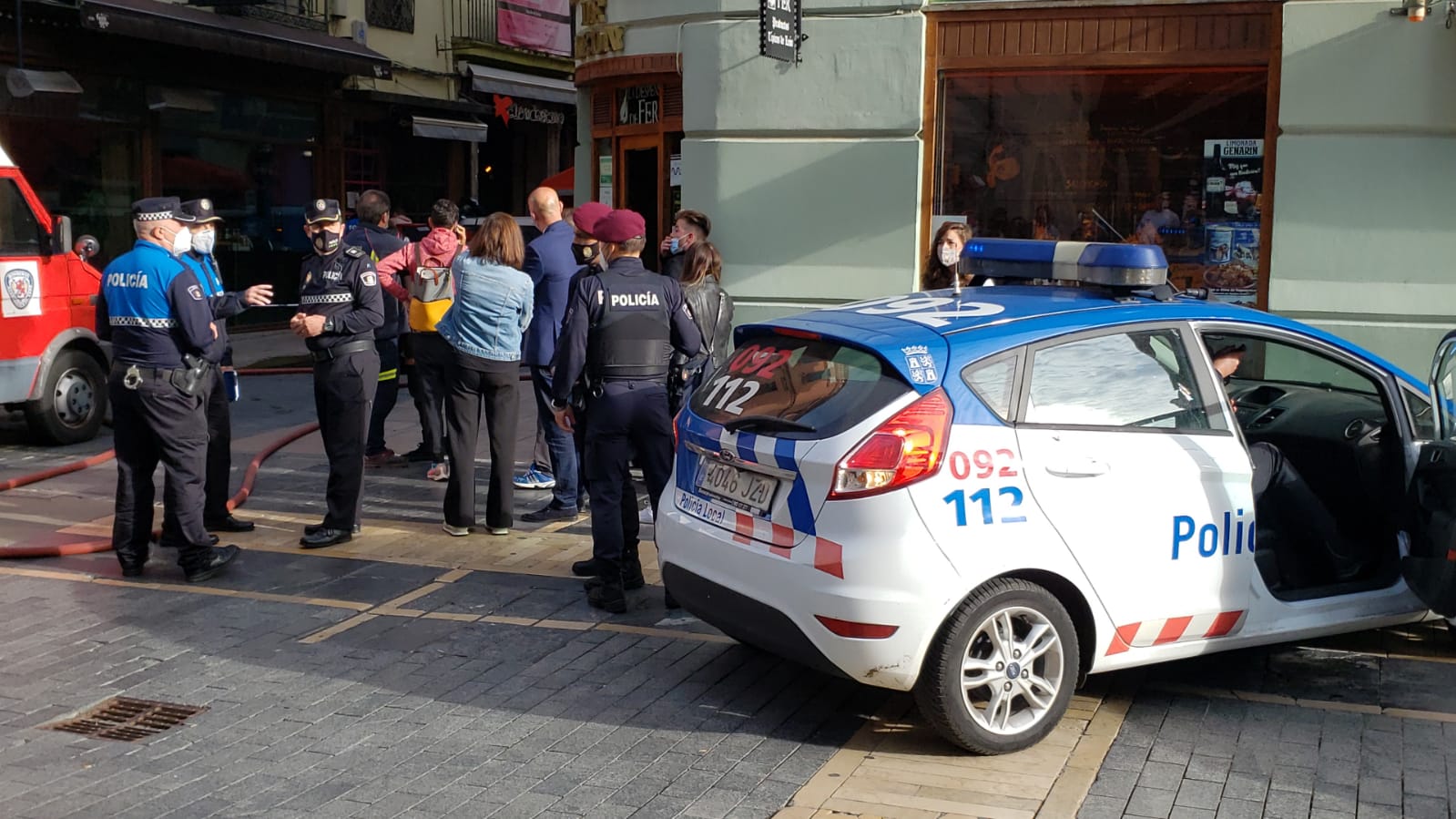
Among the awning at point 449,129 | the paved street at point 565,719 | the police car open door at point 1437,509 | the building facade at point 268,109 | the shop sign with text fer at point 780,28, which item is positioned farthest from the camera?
the awning at point 449,129

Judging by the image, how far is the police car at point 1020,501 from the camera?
15.7 feet

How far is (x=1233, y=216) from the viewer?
33.0ft

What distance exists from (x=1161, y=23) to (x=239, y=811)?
8.13 meters

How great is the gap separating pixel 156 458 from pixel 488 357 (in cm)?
182

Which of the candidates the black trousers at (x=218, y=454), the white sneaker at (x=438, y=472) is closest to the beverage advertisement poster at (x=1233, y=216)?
the white sneaker at (x=438, y=472)

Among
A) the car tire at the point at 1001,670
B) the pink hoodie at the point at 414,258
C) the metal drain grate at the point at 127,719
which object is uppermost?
the pink hoodie at the point at 414,258

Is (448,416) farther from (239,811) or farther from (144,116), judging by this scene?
(144,116)

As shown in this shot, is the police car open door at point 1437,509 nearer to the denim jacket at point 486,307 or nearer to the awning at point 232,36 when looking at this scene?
the denim jacket at point 486,307

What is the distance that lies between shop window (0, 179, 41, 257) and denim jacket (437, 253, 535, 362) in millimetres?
4942

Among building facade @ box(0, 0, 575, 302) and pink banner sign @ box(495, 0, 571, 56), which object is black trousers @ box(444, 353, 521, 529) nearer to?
building facade @ box(0, 0, 575, 302)

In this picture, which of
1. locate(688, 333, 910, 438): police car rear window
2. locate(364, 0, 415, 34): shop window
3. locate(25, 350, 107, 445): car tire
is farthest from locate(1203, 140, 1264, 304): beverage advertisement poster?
locate(364, 0, 415, 34): shop window

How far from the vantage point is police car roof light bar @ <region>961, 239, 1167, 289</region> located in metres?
5.52

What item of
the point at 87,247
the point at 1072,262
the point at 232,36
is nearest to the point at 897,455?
the point at 1072,262

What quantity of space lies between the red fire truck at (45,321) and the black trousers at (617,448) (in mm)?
6302
